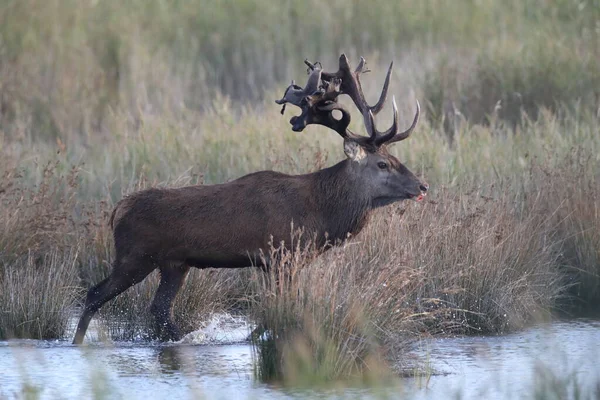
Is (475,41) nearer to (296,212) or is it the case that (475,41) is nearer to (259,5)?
(259,5)

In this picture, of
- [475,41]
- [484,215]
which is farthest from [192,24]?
[484,215]

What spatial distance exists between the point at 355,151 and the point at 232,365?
7.83 ft

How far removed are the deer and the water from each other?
46 cm

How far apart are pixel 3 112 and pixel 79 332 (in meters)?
10.2

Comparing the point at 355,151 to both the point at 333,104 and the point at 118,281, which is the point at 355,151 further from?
the point at 118,281

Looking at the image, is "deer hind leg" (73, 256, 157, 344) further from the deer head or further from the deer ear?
the deer ear

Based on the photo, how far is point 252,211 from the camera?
1071 cm

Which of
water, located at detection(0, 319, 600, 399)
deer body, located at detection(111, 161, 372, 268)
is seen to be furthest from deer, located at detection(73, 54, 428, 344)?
water, located at detection(0, 319, 600, 399)

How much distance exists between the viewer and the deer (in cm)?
1066

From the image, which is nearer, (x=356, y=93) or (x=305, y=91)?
(x=305, y=91)

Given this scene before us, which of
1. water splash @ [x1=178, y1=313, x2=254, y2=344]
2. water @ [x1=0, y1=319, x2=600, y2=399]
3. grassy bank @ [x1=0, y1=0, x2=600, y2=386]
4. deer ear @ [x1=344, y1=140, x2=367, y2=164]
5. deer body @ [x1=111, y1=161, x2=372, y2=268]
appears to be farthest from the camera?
deer ear @ [x1=344, y1=140, x2=367, y2=164]

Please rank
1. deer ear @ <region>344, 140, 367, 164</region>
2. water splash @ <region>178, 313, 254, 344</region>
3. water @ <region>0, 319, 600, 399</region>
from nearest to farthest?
water @ <region>0, 319, 600, 399</region>, water splash @ <region>178, 313, 254, 344</region>, deer ear @ <region>344, 140, 367, 164</region>

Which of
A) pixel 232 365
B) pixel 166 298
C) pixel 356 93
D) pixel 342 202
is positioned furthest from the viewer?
pixel 356 93

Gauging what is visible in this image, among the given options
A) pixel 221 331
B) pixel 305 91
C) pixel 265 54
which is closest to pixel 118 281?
pixel 221 331
